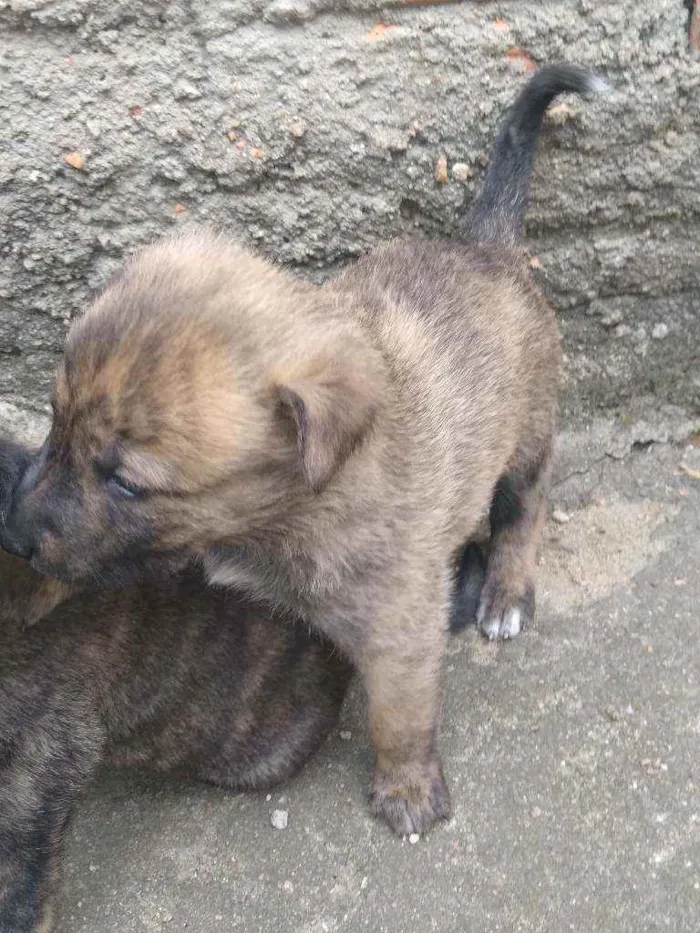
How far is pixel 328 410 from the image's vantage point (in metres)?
2.20

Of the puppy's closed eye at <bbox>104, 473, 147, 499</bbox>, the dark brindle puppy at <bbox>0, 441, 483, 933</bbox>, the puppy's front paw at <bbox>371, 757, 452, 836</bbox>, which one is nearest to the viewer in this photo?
the puppy's closed eye at <bbox>104, 473, 147, 499</bbox>

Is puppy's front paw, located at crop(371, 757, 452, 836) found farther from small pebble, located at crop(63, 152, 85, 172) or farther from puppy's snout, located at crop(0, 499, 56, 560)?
small pebble, located at crop(63, 152, 85, 172)

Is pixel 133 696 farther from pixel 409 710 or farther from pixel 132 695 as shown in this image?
pixel 409 710

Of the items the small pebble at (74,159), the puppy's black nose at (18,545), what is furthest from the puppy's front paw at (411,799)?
the small pebble at (74,159)

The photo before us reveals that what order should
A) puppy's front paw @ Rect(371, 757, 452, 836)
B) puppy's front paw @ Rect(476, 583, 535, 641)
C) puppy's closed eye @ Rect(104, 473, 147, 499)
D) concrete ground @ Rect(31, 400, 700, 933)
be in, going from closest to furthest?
Result: puppy's closed eye @ Rect(104, 473, 147, 499) → concrete ground @ Rect(31, 400, 700, 933) → puppy's front paw @ Rect(371, 757, 452, 836) → puppy's front paw @ Rect(476, 583, 535, 641)

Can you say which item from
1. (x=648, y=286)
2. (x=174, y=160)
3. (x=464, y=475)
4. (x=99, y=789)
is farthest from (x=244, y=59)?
(x=99, y=789)

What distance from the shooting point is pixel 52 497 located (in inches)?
90.9

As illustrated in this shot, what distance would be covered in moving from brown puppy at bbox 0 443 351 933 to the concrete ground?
204 millimetres

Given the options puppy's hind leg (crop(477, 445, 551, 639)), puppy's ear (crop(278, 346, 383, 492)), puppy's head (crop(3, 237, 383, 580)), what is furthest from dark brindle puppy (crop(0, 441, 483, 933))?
puppy's hind leg (crop(477, 445, 551, 639))

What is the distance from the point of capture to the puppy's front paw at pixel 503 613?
3506mm

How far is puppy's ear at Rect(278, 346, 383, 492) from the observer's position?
2.15 m

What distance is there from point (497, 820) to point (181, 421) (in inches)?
64.8

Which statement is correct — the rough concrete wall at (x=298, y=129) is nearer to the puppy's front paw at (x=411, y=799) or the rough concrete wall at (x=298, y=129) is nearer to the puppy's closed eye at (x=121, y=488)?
the puppy's closed eye at (x=121, y=488)

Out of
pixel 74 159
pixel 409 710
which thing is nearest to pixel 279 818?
pixel 409 710
